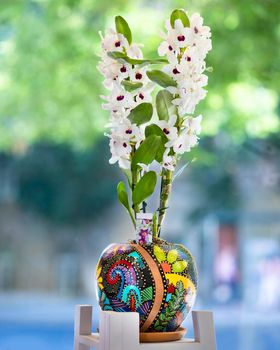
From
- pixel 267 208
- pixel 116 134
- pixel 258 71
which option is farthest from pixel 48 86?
pixel 116 134

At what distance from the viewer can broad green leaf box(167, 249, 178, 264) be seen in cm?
136

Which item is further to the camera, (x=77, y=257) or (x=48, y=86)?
(x=77, y=257)

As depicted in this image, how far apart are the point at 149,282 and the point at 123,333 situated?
12 centimetres

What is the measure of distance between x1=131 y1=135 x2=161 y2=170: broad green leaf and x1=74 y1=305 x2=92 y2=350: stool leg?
363 mm

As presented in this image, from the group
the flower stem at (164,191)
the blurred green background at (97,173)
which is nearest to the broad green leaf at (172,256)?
the flower stem at (164,191)

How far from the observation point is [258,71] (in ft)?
13.9

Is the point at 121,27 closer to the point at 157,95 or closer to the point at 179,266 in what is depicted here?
the point at 157,95

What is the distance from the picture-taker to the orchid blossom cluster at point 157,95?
1428mm

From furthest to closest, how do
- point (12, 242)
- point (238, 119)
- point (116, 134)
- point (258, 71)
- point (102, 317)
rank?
point (12, 242) < point (238, 119) < point (258, 71) < point (116, 134) < point (102, 317)

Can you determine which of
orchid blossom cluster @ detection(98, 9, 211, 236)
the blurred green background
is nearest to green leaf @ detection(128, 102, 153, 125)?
orchid blossom cluster @ detection(98, 9, 211, 236)

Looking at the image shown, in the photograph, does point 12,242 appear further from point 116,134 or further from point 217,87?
point 116,134

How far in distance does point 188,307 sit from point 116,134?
0.41m

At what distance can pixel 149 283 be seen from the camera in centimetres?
132

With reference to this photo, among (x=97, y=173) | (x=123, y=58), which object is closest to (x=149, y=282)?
(x=123, y=58)
